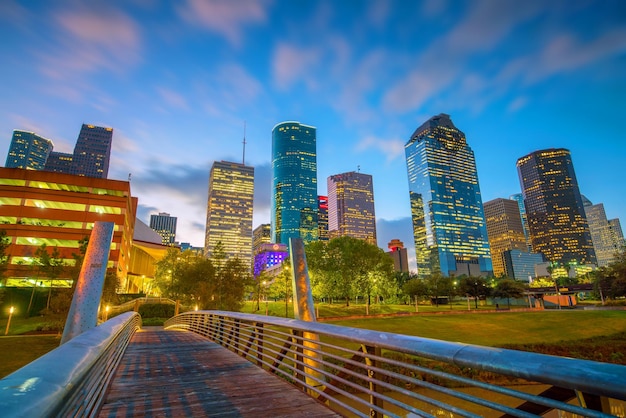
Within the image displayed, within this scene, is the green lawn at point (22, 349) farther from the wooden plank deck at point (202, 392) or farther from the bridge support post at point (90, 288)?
the wooden plank deck at point (202, 392)

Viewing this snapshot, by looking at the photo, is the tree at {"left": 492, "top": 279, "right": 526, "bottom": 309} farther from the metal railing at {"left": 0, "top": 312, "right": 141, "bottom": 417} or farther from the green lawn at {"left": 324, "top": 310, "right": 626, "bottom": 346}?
the metal railing at {"left": 0, "top": 312, "right": 141, "bottom": 417}

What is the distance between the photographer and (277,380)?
263 inches

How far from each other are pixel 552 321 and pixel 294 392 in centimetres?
5167

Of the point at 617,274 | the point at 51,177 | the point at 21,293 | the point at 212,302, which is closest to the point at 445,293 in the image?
the point at 617,274

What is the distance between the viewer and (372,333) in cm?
397

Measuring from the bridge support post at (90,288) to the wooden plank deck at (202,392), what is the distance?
1.44 metres

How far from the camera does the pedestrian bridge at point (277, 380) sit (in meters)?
1.67

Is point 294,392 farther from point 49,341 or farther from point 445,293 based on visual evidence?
point 445,293

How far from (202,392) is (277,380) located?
148cm

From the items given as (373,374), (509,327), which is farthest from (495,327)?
(373,374)

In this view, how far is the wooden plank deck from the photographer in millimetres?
4840

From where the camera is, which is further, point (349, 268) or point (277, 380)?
point (349, 268)

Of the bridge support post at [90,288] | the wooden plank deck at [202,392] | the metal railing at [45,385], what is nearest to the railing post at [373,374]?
the wooden plank deck at [202,392]

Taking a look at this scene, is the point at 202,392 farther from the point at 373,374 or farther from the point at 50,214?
the point at 50,214
